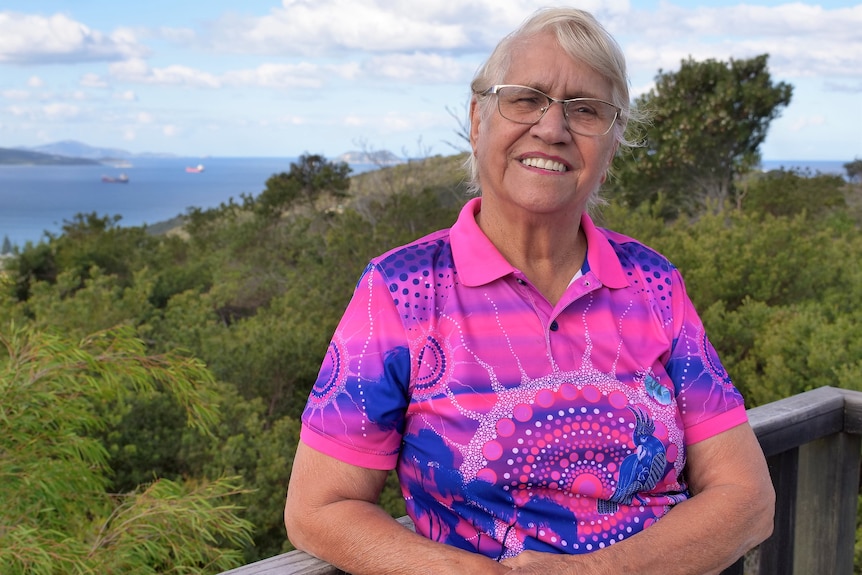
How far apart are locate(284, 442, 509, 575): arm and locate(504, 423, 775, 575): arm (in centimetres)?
12

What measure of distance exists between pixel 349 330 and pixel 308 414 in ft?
0.53

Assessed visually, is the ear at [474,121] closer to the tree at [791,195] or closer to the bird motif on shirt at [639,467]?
the bird motif on shirt at [639,467]

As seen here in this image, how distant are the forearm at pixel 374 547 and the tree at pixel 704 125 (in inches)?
729

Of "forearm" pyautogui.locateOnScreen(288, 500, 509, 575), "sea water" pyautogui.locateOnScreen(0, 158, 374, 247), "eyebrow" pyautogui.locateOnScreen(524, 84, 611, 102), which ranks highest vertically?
"eyebrow" pyautogui.locateOnScreen(524, 84, 611, 102)

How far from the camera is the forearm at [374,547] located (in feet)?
4.38

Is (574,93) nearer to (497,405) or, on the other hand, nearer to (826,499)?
(497,405)

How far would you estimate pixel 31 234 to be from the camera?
5878 cm

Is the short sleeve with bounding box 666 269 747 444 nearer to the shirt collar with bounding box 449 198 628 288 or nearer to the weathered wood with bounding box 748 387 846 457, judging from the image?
the shirt collar with bounding box 449 198 628 288

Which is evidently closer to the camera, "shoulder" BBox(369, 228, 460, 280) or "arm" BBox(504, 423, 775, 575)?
"arm" BBox(504, 423, 775, 575)

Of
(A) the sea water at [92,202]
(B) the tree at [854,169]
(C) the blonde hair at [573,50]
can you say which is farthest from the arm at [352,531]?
(A) the sea water at [92,202]

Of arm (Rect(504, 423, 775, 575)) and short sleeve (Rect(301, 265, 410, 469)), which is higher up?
short sleeve (Rect(301, 265, 410, 469))

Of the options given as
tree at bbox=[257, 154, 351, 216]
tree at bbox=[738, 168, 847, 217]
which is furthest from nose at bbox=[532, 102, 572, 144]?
tree at bbox=[257, 154, 351, 216]

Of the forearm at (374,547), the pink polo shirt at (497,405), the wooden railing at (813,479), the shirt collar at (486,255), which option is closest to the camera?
the forearm at (374,547)

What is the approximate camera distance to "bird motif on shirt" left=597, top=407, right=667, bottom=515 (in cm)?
153
